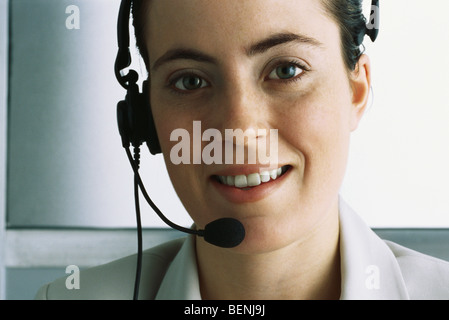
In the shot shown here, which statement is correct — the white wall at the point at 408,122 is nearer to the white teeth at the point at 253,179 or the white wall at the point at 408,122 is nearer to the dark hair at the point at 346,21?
the dark hair at the point at 346,21

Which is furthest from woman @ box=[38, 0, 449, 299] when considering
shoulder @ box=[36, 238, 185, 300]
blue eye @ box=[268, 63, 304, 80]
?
shoulder @ box=[36, 238, 185, 300]

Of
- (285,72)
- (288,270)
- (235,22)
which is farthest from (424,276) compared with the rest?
(235,22)

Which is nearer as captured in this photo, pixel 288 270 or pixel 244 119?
pixel 244 119

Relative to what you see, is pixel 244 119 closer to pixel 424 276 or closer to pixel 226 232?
pixel 226 232

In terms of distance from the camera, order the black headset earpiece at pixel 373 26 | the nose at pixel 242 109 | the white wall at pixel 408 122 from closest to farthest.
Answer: the nose at pixel 242 109 → the black headset earpiece at pixel 373 26 → the white wall at pixel 408 122

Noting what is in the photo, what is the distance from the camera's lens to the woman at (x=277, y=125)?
2.46 feet

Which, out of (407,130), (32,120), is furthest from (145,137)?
(407,130)

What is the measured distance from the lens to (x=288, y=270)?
2.89ft

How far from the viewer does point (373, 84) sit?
1028 mm

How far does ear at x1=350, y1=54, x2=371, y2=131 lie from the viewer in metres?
0.88

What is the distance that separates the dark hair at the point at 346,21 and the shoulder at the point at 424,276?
1.30 ft

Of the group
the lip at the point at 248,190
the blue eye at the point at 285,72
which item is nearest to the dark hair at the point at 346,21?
the blue eye at the point at 285,72

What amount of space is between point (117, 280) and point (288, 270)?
0.38 meters
